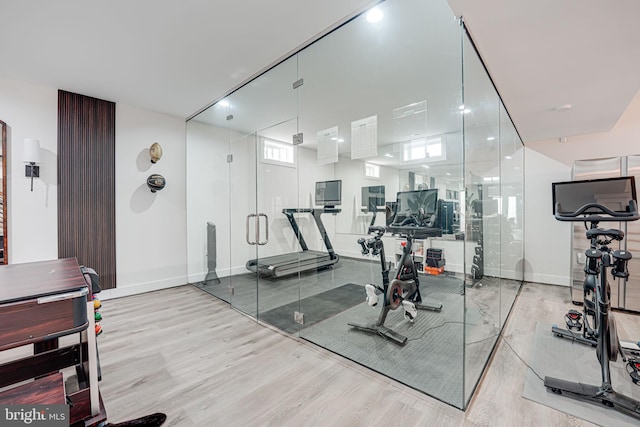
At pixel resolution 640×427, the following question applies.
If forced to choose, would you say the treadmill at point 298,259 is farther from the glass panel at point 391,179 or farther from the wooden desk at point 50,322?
the wooden desk at point 50,322

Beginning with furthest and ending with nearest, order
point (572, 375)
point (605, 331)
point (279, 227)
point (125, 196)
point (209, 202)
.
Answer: point (209, 202) < point (125, 196) < point (279, 227) < point (572, 375) < point (605, 331)

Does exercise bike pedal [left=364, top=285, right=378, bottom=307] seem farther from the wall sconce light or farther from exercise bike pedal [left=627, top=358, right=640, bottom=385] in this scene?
the wall sconce light

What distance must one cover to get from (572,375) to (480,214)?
153 cm

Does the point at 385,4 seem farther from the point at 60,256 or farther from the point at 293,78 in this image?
the point at 60,256

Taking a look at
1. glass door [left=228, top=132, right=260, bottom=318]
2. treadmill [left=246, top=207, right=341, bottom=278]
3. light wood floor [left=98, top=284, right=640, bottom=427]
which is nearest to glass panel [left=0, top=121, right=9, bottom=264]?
light wood floor [left=98, top=284, right=640, bottom=427]

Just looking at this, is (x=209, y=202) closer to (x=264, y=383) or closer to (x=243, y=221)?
(x=243, y=221)

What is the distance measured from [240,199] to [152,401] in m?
2.59

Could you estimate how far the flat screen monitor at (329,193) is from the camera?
2.77 meters

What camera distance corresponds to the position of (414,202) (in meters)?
2.36

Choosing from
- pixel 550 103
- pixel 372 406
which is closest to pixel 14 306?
pixel 372 406

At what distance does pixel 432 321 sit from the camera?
2.81 meters

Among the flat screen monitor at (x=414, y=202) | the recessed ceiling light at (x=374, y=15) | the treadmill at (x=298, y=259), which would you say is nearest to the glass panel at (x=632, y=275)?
the flat screen monitor at (x=414, y=202)

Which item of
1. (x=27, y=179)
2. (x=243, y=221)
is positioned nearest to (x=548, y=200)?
(x=243, y=221)

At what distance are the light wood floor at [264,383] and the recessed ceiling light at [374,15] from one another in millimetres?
3026
